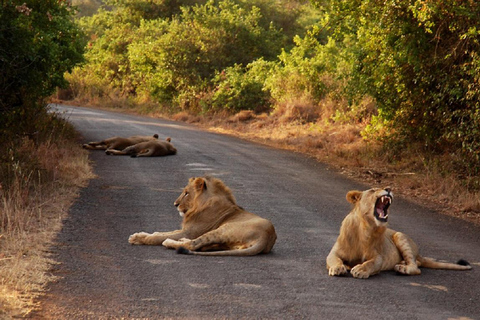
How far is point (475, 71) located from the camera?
12633 mm

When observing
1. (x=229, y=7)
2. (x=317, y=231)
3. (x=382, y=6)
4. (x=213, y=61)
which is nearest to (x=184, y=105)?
(x=213, y=61)

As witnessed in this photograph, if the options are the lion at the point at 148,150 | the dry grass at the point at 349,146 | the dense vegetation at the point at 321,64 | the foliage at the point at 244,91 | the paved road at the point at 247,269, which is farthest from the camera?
the foliage at the point at 244,91

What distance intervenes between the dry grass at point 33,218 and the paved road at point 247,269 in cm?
20

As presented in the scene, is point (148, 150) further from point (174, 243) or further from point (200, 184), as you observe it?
point (174, 243)

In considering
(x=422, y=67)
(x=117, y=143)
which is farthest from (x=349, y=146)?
(x=117, y=143)

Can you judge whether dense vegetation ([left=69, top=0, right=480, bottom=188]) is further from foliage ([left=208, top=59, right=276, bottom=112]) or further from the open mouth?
the open mouth

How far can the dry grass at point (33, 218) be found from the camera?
6266mm

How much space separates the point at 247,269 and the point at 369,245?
4.26 feet

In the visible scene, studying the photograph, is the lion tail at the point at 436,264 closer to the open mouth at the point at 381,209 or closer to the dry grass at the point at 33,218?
the open mouth at the point at 381,209

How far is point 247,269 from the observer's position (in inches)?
291

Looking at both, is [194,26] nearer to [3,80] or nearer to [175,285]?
[3,80]

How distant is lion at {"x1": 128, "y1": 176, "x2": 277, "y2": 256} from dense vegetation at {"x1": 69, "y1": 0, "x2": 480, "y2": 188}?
6020 mm

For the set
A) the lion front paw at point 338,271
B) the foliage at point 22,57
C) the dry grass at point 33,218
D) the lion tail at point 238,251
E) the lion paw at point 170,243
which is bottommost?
the dry grass at point 33,218

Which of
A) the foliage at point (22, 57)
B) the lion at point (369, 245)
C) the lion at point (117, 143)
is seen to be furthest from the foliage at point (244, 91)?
the lion at point (369, 245)
